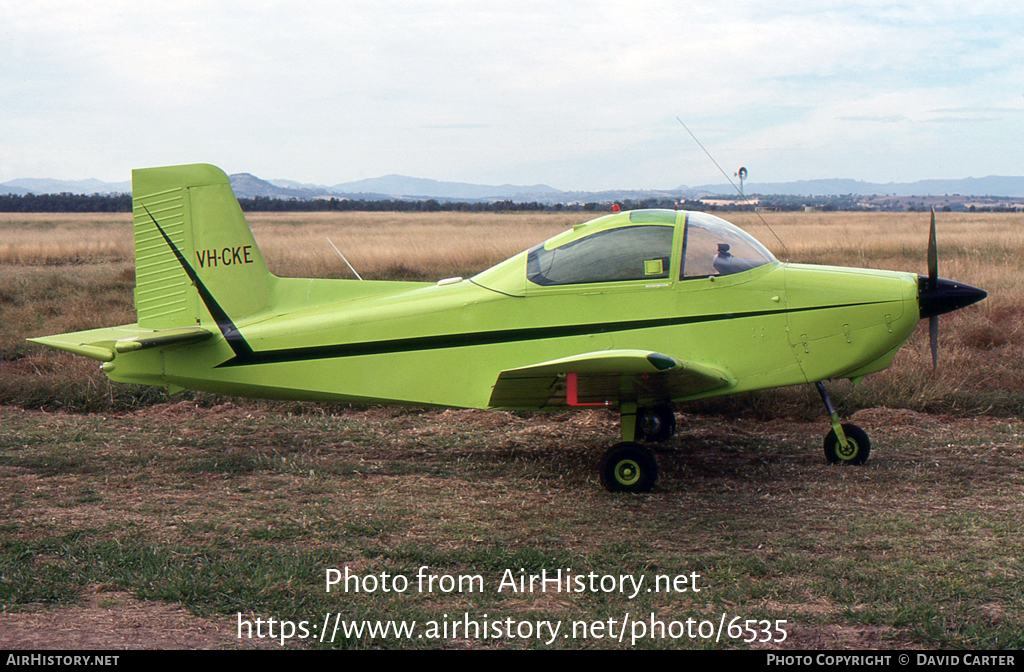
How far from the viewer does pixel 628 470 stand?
5.71 m

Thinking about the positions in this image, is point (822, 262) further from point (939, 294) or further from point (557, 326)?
point (557, 326)

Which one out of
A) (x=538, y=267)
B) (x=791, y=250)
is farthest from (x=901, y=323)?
(x=791, y=250)

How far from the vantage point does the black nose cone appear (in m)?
5.61

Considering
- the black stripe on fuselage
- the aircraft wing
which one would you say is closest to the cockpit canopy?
the black stripe on fuselage

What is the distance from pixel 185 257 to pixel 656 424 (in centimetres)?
442

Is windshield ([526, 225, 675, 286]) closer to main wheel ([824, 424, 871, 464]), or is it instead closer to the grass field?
the grass field

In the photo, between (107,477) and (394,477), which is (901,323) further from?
(107,477)

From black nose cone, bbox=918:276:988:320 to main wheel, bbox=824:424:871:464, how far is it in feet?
3.63

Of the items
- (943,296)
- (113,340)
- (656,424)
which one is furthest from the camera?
(656,424)

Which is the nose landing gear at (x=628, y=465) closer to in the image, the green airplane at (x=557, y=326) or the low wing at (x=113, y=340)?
the green airplane at (x=557, y=326)

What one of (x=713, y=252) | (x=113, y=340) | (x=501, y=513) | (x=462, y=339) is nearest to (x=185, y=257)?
(x=113, y=340)

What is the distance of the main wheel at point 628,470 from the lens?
18.6 feet

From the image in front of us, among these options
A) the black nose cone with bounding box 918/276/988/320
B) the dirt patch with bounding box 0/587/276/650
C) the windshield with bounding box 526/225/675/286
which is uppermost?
the windshield with bounding box 526/225/675/286

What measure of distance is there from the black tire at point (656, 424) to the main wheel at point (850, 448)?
4.63ft
